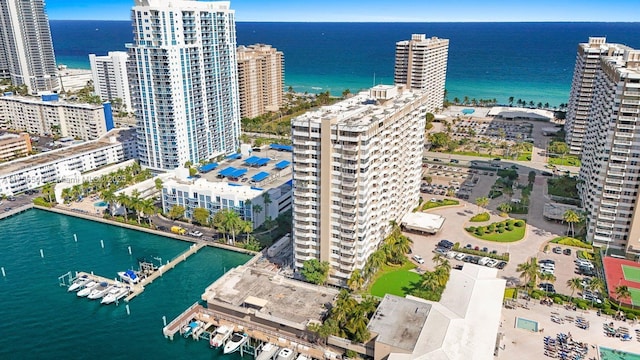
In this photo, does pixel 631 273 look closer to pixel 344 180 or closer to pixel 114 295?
pixel 344 180

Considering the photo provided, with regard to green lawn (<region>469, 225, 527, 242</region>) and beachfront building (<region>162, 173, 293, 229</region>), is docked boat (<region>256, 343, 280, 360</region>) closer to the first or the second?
beachfront building (<region>162, 173, 293, 229</region>)

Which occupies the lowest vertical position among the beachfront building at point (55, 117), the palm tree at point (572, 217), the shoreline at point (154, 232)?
the shoreline at point (154, 232)

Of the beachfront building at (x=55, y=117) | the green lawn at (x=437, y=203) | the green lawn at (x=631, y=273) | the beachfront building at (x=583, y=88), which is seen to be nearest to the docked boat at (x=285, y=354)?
the green lawn at (x=437, y=203)

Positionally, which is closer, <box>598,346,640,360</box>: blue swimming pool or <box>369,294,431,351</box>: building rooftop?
<box>369,294,431,351</box>: building rooftop

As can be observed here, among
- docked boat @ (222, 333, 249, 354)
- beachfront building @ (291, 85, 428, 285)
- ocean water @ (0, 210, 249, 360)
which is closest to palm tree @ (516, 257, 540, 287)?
beachfront building @ (291, 85, 428, 285)

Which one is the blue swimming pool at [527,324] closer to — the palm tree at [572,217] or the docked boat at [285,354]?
the palm tree at [572,217]

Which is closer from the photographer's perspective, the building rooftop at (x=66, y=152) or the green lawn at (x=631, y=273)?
the green lawn at (x=631, y=273)

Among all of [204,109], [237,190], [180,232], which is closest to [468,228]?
[237,190]
